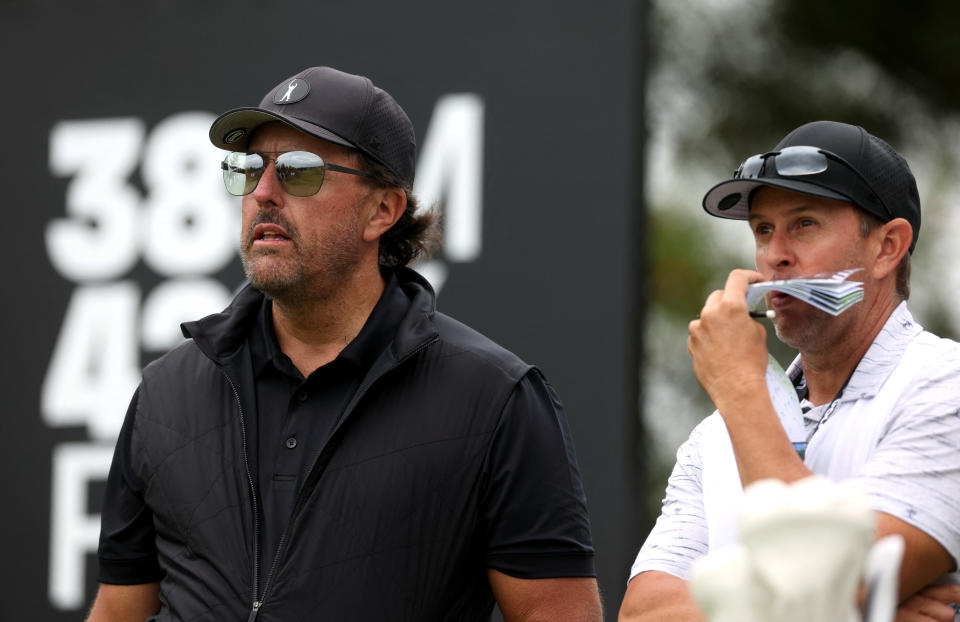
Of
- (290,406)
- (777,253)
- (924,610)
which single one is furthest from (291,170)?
(924,610)

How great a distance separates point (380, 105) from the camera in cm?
268

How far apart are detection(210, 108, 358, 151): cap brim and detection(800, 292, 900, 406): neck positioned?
3.21 feet

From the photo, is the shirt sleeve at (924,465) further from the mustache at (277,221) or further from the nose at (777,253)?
the mustache at (277,221)

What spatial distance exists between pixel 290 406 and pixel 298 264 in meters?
0.27

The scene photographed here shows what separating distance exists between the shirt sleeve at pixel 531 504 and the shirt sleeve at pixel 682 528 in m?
0.20

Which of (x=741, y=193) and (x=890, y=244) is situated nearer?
(x=890, y=244)

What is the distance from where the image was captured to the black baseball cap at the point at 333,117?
2.59 m

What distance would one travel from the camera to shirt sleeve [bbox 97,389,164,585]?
259 centimetres

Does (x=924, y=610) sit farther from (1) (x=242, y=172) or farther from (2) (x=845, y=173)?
(1) (x=242, y=172)

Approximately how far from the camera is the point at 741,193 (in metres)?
2.28

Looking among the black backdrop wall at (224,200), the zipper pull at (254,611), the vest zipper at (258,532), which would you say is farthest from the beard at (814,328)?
the black backdrop wall at (224,200)

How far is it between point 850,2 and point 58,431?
5.87m

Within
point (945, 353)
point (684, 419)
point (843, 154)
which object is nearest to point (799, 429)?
point (945, 353)

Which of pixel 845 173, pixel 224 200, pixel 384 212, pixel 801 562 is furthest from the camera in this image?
pixel 224 200
